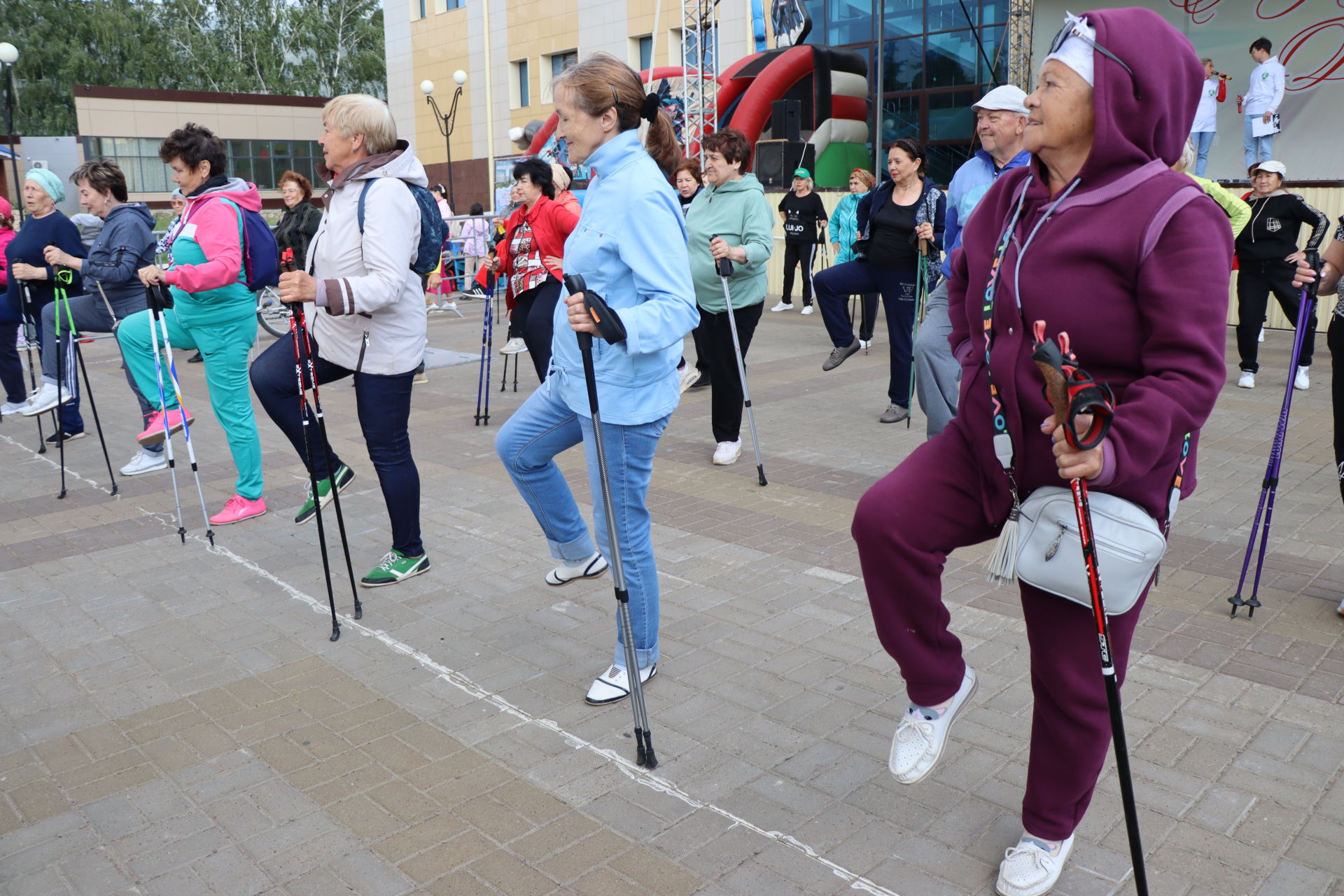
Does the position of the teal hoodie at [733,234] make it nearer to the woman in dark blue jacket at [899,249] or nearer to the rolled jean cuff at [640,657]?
the woman in dark blue jacket at [899,249]

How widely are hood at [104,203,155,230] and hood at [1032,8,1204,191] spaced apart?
641 cm

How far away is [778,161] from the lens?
1997 cm

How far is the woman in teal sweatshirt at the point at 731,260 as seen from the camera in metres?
7.27

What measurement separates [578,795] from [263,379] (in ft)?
9.82

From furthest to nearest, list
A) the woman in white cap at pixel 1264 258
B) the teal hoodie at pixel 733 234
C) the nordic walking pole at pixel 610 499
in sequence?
the woman in white cap at pixel 1264 258
the teal hoodie at pixel 733 234
the nordic walking pole at pixel 610 499

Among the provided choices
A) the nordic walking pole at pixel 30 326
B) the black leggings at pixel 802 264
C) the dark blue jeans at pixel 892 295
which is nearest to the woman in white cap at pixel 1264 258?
the dark blue jeans at pixel 892 295

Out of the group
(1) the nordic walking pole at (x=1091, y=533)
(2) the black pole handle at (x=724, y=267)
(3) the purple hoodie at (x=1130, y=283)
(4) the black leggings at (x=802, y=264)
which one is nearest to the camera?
(1) the nordic walking pole at (x=1091, y=533)

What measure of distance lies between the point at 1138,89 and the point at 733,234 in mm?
5231

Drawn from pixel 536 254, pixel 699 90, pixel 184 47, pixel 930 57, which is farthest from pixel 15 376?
pixel 184 47

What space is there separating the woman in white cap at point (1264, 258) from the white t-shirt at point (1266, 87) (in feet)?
26.6

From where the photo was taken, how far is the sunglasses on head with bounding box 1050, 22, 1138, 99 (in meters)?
2.20

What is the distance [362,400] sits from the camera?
4801mm

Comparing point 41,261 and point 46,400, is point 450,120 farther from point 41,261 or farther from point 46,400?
point 46,400

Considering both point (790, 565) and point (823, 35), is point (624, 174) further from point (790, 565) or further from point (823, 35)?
point (823, 35)
